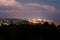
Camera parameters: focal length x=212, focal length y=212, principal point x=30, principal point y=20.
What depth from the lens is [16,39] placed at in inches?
567

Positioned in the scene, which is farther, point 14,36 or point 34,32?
point 34,32

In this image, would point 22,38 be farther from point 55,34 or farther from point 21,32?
point 55,34

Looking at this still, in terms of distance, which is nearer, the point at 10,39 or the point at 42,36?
the point at 10,39

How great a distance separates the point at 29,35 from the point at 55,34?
2015 mm

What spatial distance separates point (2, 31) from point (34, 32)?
2.36 m

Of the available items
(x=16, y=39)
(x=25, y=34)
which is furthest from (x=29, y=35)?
(x=16, y=39)

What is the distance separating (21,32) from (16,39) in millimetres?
1052

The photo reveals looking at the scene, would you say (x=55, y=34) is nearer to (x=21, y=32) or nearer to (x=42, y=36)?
(x=42, y=36)

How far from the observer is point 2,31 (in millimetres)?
15078

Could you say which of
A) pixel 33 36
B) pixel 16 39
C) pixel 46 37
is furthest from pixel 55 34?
pixel 16 39

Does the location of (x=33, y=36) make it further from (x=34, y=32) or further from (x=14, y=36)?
(x=14, y=36)

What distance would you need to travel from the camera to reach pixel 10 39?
14.5 m

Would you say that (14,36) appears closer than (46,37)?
Yes

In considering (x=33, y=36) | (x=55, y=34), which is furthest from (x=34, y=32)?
(x=55, y=34)
